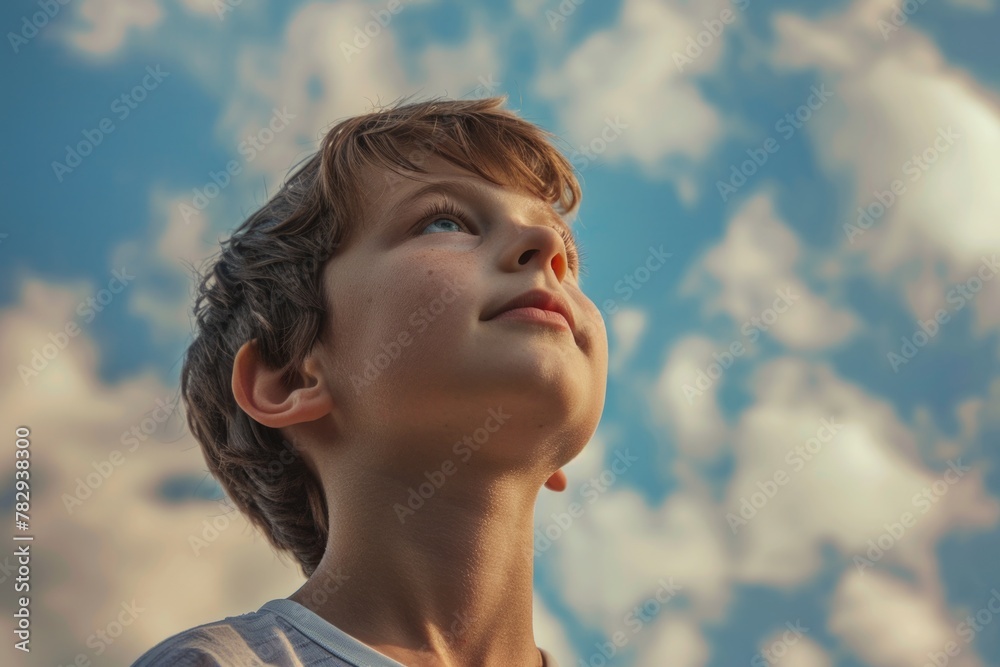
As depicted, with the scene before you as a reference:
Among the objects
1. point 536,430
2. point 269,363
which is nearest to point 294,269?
point 269,363

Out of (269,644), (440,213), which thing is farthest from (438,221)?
(269,644)

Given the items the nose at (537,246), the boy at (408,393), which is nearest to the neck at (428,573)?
the boy at (408,393)

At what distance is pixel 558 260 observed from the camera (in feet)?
9.45

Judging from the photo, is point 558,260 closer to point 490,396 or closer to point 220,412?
point 490,396

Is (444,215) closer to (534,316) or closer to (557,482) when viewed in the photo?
(534,316)

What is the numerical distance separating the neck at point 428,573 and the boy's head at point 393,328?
0.06 m

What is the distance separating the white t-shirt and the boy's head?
1.18 ft

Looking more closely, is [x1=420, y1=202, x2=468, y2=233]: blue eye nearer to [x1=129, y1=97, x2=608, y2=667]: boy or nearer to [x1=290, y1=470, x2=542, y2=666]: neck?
[x1=129, y1=97, x2=608, y2=667]: boy

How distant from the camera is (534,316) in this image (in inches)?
102

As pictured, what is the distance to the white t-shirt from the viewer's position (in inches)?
85.6

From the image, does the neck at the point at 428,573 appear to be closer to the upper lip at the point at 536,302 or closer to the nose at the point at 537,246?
the upper lip at the point at 536,302

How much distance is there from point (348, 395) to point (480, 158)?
35.0 inches

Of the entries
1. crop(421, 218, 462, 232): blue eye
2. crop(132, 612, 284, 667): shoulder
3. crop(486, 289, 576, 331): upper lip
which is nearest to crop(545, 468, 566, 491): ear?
crop(486, 289, 576, 331): upper lip

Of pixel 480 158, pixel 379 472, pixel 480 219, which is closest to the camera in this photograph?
pixel 379 472
